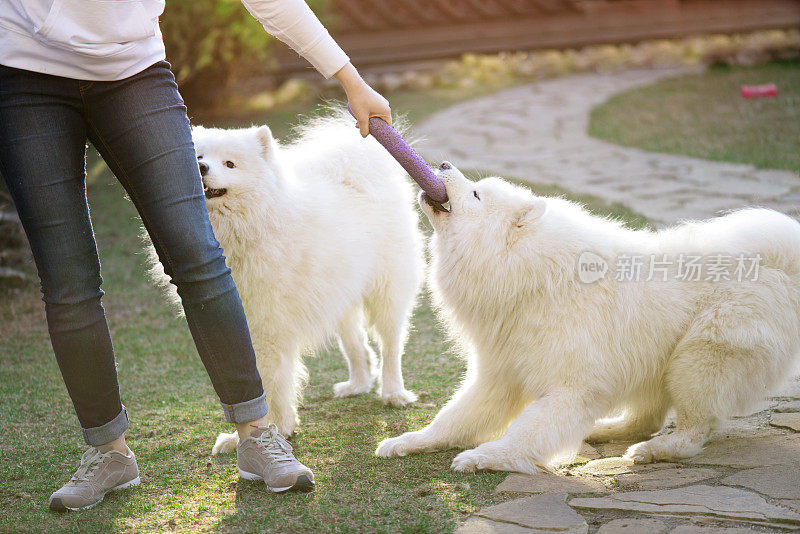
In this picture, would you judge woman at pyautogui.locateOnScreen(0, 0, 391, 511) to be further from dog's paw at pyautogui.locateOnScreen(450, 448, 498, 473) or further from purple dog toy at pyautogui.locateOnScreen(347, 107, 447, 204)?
dog's paw at pyautogui.locateOnScreen(450, 448, 498, 473)

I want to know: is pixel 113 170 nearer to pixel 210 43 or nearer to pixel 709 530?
pixel 709 530

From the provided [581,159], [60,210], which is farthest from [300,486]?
[581,159]

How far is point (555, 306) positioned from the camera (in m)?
2.80

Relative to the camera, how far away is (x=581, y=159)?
7531 mm

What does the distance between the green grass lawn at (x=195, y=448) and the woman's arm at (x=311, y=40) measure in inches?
47.4

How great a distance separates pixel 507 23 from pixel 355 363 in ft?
31.3

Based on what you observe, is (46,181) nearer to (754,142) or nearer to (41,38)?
(41,38)

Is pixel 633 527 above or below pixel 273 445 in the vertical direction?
below

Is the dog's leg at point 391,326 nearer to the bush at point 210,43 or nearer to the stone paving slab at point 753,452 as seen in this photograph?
the stone paving slab at point 753,452

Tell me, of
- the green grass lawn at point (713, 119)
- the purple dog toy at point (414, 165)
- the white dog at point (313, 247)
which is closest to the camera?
the purple dog toy at point (414, 165)

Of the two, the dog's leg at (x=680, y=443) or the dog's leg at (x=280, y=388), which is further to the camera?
the dog's leg at (x=280, y=388)

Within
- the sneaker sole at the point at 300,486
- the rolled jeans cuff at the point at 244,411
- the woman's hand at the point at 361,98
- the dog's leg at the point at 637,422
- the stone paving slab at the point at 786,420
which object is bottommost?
the stone paving slab at the point at 786,420

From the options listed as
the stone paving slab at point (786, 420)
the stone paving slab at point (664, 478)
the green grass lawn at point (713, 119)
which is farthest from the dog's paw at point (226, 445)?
the green grass lawn at point (713, 119)

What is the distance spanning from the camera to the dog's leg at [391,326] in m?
3.60
